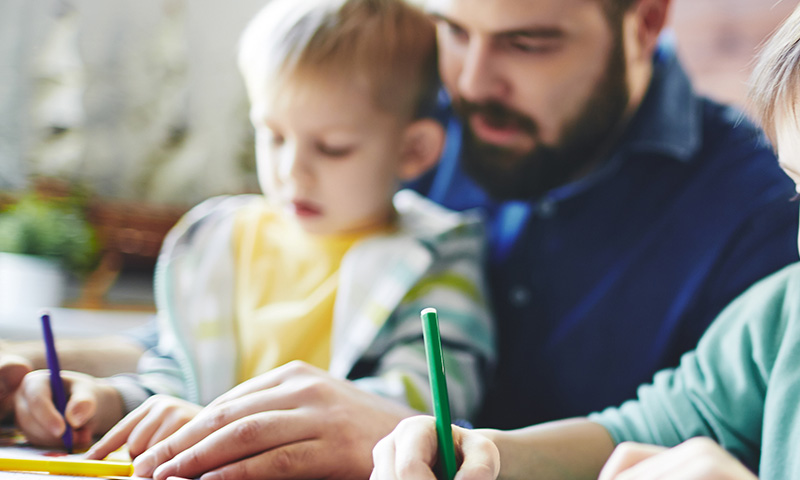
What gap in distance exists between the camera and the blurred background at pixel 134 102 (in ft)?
4.27

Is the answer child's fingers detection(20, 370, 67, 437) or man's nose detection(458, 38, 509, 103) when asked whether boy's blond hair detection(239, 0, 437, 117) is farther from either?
child's fingers detection(20, 370, 67, 437)

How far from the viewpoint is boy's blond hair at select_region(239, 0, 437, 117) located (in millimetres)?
684

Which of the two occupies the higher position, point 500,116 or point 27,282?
point 500,116

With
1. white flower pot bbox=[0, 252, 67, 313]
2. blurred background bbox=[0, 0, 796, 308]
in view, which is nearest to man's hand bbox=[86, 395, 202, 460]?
white flower pot bbox=[0, 252, 67, 313]

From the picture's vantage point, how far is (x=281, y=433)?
0.43m

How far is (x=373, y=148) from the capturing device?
71 centimetres

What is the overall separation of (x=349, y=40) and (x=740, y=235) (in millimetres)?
426

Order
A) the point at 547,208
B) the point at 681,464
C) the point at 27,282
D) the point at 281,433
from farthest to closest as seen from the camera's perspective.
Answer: the point at 27,282
the point at 547,208
the point at 281,433
the point at 681,464

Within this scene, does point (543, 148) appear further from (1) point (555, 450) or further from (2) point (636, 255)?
(1) point (555, 450)

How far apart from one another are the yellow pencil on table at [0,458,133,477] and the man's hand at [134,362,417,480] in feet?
0.04

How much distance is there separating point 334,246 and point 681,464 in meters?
0.48

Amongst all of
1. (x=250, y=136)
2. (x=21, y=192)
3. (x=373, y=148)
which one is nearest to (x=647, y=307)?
(x=373, y=148)

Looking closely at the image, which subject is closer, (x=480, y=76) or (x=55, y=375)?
(x=55, y=375)

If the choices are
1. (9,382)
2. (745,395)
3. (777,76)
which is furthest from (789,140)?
(9,382)
